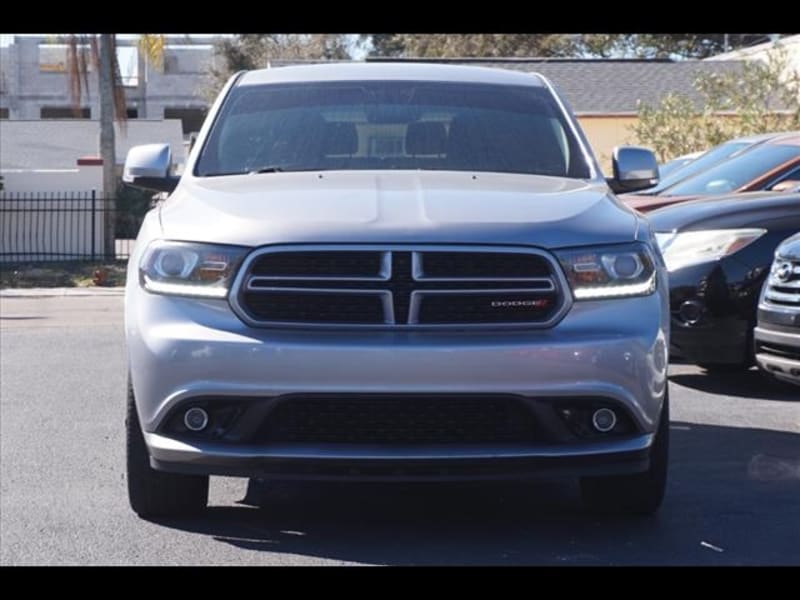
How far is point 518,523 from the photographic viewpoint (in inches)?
216

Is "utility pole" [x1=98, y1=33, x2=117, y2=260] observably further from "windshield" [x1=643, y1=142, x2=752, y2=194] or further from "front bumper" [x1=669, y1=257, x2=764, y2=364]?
"front bumper" [x1=669, y1=257, x2=764, y2=364]

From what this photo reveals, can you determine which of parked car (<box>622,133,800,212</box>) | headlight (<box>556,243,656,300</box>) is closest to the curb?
parked car (<box>622,133,800,212</box>)

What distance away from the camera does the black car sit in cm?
826

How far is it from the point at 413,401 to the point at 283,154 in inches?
68.7

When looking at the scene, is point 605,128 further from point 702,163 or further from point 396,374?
point 396,374

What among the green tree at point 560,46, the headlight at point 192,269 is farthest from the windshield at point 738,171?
the green tree at point 560,46

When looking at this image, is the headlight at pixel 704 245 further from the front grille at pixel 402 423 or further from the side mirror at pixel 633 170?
the front grille at pixel 402 423

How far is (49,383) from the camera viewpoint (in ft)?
30.1

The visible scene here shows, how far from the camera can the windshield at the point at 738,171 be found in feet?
36.7

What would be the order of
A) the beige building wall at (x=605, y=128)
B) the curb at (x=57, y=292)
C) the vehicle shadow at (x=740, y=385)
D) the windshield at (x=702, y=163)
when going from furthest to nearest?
the beige building wall at (x=605, y=128), the curb at (x=57, y=292), the windshield at (x=702, y=163), the vehicle shadow at (x=740, y=385)

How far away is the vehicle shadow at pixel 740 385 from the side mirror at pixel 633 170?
2.22 metres

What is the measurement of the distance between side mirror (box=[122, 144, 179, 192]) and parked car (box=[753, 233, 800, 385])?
3018 millimetres

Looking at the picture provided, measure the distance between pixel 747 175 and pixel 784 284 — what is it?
4.34 m
